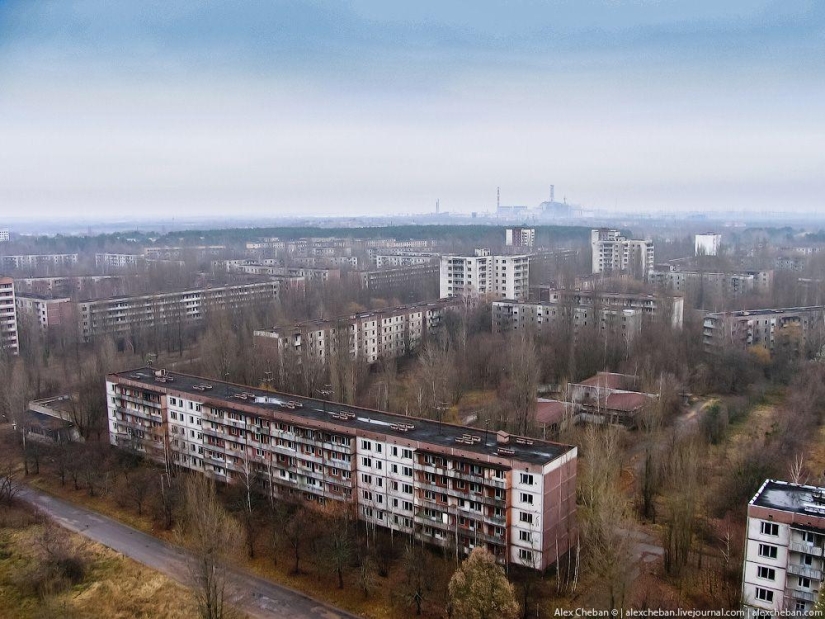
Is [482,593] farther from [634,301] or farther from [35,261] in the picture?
[35,261]

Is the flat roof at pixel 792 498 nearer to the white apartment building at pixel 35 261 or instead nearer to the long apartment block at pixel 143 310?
the long apartment block at pixel 143 310

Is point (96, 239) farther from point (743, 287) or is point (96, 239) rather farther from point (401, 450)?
point (401, 450)

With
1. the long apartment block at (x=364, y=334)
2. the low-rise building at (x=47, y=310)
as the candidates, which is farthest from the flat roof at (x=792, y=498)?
the low-rise building at (x=47, y=310)

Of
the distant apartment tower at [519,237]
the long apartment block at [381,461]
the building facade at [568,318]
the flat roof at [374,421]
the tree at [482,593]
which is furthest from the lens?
the distant apartment tower at [519,237]

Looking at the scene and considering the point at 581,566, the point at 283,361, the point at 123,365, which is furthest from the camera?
the point at 123,365

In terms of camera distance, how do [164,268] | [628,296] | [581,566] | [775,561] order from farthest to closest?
[164,268], [628,296], [581,566], [775,561]

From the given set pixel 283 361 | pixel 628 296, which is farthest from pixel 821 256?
pixel 283 361

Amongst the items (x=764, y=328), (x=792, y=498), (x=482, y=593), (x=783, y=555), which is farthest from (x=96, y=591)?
(x=764, y=328)

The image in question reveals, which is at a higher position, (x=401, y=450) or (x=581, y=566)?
(x=401, y=450)
